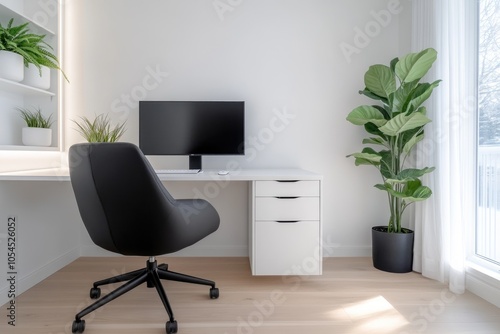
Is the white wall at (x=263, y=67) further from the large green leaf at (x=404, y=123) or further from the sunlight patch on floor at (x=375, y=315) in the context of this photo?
the sunlight patch on floor at (x=375, y=315)

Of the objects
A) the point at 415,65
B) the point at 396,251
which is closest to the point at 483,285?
the point at 396,251

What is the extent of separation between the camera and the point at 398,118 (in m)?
2.13

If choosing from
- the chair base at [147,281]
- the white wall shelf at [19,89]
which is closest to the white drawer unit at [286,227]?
the chair base at [147,281]

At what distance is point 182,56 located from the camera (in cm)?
269

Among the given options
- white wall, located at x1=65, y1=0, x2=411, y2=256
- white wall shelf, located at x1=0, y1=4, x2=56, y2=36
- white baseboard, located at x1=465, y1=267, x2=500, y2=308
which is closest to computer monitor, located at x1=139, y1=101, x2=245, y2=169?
white wall, located at x1=65, y1=0, x2=411, y2=256

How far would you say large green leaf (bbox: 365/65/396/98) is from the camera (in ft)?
7.47

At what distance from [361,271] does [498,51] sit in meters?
1.76

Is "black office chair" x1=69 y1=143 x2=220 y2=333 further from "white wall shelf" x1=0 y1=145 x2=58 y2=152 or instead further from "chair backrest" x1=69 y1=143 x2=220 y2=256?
"white wall shelf" x1=0 y1=145 x2=58 y2=152

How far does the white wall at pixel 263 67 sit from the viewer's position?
267 centimetres

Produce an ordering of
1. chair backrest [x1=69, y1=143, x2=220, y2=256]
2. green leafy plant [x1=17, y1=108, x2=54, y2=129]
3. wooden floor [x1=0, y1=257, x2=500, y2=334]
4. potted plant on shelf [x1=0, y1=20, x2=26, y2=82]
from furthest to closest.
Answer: green leafy plant [x1=17, y1=108, x2=54, y2=129]
potted plant on shelf [x1=0, y1=20, x2=26, y2=82]
wooden floor [x1=0, y1=257, x2=500, y2=334]
chair backrest [x1=69, y1=143, x2=220, y2=256]

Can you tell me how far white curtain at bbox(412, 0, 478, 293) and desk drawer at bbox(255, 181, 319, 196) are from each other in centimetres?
91

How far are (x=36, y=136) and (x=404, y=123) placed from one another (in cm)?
257

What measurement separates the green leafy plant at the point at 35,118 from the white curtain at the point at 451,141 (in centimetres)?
284

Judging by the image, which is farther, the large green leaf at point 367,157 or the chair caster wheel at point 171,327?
the large green leaf at point 367,157
